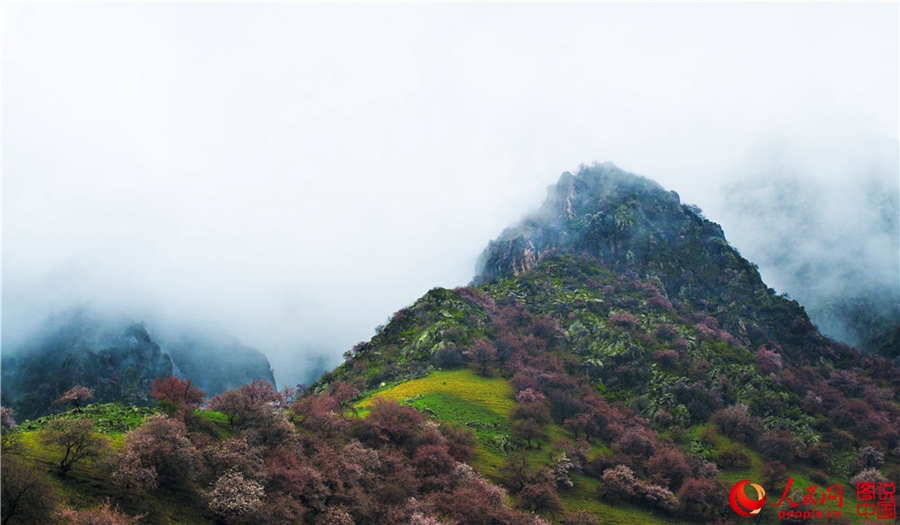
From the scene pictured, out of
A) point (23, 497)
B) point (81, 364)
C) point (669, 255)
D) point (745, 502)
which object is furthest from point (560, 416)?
point (81, 364)

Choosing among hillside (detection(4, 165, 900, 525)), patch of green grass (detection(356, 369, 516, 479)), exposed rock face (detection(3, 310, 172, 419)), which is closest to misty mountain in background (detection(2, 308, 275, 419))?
exposed rock face (detection(3, 310, 172, 419))

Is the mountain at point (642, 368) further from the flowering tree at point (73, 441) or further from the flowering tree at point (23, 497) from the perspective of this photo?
the flowering tree at point (23, 497)

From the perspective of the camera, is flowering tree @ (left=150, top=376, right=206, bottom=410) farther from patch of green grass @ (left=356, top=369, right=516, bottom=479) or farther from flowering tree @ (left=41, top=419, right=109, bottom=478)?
patch of green grass @ (left=356, top=369, right=516, bottom=479)

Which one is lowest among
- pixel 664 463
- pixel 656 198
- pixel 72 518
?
pixel 72 518

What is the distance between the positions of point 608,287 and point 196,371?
136 metres

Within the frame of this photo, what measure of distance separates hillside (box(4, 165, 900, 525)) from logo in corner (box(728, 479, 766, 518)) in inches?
62.4

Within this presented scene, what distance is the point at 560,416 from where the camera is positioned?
103062 mm

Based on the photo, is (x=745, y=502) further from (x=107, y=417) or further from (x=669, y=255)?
(x=669, y=255)

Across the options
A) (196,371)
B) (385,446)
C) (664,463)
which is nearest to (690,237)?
(664,463)

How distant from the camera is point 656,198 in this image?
630 feet

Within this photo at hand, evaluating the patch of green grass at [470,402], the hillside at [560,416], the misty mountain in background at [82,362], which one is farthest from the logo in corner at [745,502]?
the misty mountain in background at [82,362]

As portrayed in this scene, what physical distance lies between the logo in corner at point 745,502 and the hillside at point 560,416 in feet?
5.20

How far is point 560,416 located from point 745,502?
33656 millimetres

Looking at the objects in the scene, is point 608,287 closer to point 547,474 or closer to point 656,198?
point 656,198
